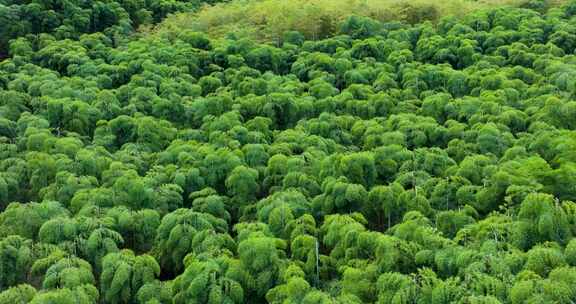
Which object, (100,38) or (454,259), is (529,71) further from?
(100,38)

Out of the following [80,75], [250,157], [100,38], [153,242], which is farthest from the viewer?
[100,38]

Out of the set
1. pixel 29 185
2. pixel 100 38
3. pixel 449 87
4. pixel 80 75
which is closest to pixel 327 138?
pixel 449 87

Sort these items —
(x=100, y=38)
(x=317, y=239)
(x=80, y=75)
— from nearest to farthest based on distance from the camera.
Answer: (x=317, y=239) < (x=80, y=75) < (x=100, y=38)

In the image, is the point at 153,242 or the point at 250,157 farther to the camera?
the point at 250,157

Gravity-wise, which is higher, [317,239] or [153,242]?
[317,239]

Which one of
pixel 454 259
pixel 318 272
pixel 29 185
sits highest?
pixel 454 259

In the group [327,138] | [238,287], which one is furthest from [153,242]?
[327,138]

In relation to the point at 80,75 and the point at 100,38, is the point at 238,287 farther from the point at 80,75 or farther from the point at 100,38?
the point at 100,38
